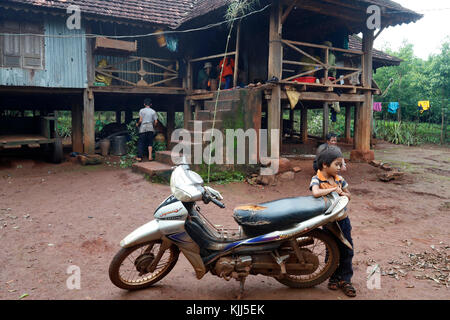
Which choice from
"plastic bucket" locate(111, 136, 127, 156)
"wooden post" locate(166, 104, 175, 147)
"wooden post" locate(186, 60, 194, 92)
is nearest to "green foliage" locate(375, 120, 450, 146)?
"wooden post" locate(166, 104, 175, 147)

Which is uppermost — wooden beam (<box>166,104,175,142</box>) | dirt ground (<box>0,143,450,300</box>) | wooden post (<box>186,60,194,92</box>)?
wooden post (<box>186,60,194,92</box>)

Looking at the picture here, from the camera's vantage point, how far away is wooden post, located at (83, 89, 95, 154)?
34.9ft

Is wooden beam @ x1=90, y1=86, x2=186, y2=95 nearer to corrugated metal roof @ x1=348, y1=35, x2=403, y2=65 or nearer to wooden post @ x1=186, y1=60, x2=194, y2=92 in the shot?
wooden post @ x1=186, y1=60, x2=194, y2=92

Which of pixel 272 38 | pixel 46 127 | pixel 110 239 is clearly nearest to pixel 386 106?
pixel 272 38

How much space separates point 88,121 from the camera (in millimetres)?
10641

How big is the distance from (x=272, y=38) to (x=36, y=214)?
6.04 metres

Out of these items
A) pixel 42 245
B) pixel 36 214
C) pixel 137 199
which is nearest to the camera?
pixel 42 245

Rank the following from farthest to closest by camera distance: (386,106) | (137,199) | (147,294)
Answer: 1. (386,106)
2. (137,199)
3. (147,294)

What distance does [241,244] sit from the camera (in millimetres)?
3143

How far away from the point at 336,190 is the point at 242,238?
3.11 ft

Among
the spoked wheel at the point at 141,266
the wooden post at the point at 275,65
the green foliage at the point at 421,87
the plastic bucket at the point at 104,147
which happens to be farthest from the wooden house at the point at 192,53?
the green foliage at the point at 421,87

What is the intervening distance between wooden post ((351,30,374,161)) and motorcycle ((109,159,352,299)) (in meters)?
7.43

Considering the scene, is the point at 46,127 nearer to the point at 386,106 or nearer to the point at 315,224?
the point at 315,224
